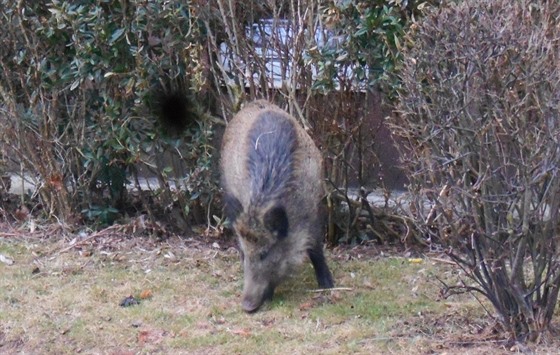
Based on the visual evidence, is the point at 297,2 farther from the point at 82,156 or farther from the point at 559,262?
the point at 559,262

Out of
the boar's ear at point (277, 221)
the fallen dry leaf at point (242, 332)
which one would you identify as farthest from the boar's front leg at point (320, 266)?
the fallen dry leaf at point (242, 332)

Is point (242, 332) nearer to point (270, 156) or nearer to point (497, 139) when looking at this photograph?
point (270, 156)

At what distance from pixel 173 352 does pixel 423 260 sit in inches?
93.0

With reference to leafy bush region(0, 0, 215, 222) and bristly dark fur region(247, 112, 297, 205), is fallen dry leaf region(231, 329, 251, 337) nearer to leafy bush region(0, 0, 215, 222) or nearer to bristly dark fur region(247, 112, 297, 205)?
bristly dark fur region(247, 112, 297, 205)

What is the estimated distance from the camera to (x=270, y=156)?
643 centimetres

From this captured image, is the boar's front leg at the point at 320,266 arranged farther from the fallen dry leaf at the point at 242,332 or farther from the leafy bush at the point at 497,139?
the leafy bush at the point at 497,139

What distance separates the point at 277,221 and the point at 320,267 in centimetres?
59

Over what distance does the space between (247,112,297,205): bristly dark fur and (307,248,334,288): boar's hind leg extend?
534 millimetres

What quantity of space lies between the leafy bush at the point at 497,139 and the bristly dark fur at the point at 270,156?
121 cm

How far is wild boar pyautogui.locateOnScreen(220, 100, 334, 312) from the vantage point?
246 inches

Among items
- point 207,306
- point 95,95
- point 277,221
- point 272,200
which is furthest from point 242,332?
point 95,95

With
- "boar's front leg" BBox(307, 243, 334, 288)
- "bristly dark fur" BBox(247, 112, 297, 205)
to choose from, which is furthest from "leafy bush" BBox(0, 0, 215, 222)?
"boar's front leg" BBox(307, 243, 334, 288)

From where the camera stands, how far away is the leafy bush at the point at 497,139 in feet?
15.5

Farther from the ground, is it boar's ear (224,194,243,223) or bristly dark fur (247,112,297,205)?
bristly dark fur (247,112,297,205)
